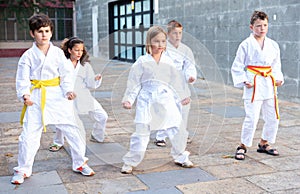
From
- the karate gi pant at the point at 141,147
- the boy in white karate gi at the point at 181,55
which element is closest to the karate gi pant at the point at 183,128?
the boy in white karate gi at the point at 181,55

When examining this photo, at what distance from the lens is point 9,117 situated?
7.19 metres

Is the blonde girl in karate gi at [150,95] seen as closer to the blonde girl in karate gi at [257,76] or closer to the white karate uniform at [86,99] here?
the white karate uniform at [86,99]

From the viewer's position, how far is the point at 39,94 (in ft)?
13.3

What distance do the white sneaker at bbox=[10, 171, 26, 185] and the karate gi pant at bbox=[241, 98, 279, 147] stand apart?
92.5 inches

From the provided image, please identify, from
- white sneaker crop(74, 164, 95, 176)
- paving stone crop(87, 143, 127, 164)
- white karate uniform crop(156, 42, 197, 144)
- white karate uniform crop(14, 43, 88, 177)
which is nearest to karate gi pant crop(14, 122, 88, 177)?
white karate uniform crop(14, 43, 88, 177)

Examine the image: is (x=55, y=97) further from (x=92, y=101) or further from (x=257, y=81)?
(x=257, y=81)

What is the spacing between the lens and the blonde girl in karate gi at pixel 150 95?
166 inches

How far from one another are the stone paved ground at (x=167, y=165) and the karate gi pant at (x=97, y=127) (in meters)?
0.10

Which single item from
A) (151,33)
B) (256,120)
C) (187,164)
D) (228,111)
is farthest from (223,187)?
(228,111)

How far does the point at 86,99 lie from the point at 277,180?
7.78 feet

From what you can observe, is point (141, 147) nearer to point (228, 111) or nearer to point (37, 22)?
point (37, 22)

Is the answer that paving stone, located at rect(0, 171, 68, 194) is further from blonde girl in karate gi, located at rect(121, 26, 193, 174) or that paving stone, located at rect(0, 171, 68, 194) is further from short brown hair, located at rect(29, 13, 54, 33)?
short brown hair, located at rect(29, 13, 54, 33)

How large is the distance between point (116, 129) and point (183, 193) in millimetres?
2642

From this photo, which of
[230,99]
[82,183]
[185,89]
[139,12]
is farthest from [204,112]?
[139,12]
